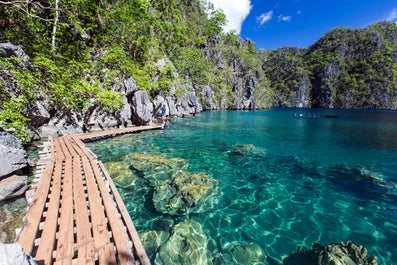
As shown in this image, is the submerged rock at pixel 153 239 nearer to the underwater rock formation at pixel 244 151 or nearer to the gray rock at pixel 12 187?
the gray rock at pixel 12 187

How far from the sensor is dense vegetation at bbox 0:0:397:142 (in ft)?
39.2

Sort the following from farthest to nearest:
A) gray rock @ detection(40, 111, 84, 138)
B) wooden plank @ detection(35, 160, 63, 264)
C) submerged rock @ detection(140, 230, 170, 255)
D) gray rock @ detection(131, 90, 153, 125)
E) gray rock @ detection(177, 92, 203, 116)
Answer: gray rock @ detection(177, 92, 203, 116)
gray rock @ detection(131, 90, 153, 125)
gray rock @ detection(40, 111, 84, 138)
submerged rock @ detection(140, 230, 170, 255)
wooden plank @ detection(35, 160, 63, 264)

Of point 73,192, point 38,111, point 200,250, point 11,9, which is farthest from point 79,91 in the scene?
point 200,250

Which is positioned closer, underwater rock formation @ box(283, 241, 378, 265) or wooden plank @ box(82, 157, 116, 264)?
wooden plank @ box(82, 157, 116, 264)

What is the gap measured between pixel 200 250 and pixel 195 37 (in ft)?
206

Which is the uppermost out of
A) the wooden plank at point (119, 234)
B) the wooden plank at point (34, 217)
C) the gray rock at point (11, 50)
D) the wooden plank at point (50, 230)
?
the gray rock at point (11, 50)

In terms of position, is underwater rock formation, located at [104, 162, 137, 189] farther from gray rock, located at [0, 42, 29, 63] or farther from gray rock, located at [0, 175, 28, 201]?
gray rock, located at [0, 42, 29, 63]

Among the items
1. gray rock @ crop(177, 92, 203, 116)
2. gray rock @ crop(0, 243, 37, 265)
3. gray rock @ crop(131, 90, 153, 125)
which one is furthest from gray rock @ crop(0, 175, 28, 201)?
gray rock @ crop(177, 92, 203, 116)

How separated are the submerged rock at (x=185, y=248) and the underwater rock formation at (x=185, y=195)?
3.13 ft

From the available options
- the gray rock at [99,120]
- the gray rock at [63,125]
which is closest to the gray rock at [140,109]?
the gray rock at [99,120]

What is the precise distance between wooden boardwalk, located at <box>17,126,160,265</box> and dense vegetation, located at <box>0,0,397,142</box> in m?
5.70

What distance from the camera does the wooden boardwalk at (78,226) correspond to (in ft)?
9.96

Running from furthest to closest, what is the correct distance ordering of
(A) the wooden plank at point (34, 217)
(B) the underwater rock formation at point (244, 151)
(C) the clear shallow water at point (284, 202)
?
(B) the underwater rock formation at point (244, 151) → (C) the clear shallow water at point (284, 202) → (A) the wooden plank at point (34, 217)

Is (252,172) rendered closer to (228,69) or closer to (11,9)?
(11,9)
